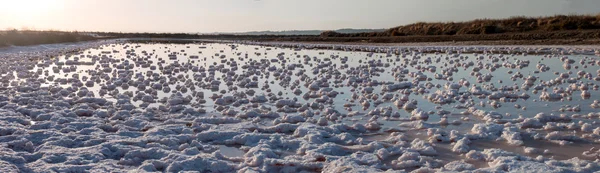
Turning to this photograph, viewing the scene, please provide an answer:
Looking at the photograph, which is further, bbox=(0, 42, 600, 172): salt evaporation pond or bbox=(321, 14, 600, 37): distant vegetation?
bbox=(321, 14, 600, 37): distant vegetation

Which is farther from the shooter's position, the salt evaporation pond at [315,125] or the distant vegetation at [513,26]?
the distant vegetation at [513,26]

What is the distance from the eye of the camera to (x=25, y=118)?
993 cm

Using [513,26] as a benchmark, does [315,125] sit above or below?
below

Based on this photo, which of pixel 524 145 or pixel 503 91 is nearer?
pixel 524 145

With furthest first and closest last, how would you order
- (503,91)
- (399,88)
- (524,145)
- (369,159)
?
(399,88) < (503,91) < (524,145) < (369,159)

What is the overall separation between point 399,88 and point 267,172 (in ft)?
24.5

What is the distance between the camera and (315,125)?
28.2 feet

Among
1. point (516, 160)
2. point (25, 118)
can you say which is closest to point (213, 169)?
point (516, 160)

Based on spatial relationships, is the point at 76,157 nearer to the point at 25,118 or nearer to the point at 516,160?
the point at 25,118

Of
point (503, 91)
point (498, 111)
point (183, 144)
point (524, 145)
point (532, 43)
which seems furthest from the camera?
point (532, 43)

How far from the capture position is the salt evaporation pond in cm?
649

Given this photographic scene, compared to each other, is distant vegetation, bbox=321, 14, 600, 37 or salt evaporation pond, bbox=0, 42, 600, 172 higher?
distant vegetation, bbox=321, 14, 600, 37

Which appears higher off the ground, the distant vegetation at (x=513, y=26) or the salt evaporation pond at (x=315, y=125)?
the distant vegetation at (x=513, y=26)

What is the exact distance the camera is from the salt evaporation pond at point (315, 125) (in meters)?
6.49
